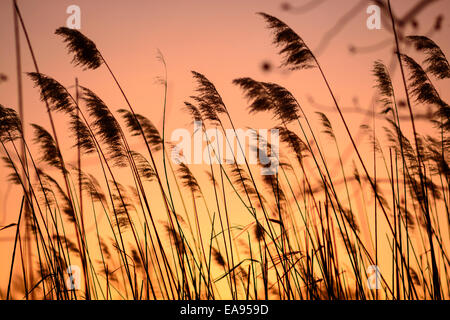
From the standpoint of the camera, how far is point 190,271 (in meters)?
1.93

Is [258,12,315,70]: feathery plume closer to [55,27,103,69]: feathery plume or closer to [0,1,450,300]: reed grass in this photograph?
[0,1,450,300]: reed grass

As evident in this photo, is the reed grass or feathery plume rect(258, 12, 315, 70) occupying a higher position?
feathery plume rect(258, 12, 315, 70)

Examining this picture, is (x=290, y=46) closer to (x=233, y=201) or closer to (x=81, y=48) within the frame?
(x=233, y=201)

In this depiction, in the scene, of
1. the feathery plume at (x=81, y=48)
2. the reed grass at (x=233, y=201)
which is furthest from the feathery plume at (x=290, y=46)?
the feathery plume at (x=81, y=48)

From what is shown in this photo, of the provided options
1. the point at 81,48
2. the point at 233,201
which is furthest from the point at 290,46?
the point at 81,48

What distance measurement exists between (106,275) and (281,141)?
4.08ft

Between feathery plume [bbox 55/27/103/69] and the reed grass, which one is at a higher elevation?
feathery plume [bbox 55/27/103/69]

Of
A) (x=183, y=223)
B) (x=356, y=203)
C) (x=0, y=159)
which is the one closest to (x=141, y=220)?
(x=183, y=223)

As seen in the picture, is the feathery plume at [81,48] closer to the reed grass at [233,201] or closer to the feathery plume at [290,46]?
the reed grass at [233,201]

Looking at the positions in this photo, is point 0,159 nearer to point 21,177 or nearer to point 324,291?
point 21,177

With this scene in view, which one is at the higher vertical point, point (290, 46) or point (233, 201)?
point (290, 46)

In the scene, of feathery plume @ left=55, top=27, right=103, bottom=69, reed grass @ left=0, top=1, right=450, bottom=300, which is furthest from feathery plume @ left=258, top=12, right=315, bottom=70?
feathery plume @ left=55, top=27, right=103, bottom=69

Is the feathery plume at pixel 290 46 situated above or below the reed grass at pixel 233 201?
above

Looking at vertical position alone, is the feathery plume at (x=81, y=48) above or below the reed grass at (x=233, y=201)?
above
